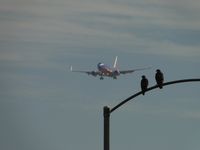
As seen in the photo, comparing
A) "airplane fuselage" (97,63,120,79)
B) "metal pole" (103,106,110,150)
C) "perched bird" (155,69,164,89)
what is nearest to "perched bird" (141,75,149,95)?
"perched bird" (155,69,164,89)

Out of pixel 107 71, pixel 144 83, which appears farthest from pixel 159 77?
pixel 107 71

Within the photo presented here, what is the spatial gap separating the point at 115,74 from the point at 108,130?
14807 cm

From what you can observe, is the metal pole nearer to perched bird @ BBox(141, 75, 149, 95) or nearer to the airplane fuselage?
perched bird @ BBox(141, 75, 149, 95)

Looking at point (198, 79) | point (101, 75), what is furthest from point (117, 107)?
point (101, 75)

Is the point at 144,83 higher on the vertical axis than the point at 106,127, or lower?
higher

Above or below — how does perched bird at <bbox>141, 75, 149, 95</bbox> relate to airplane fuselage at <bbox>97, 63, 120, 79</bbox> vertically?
below

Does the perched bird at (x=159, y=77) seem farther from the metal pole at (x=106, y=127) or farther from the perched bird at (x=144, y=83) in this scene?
the metal pole at (x=106, y=127)

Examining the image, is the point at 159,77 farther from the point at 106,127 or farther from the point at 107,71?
the point at 107,71

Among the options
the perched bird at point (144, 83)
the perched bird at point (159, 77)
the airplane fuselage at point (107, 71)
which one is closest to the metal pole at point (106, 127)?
the perched bird at point (144, 83)

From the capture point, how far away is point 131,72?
191375 mm

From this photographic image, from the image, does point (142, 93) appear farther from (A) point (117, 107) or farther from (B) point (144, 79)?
(B) point (144, 79)

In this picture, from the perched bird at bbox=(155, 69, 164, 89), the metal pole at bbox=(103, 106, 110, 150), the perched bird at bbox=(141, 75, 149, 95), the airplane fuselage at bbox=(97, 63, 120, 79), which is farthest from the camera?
the airplane fuselage at bbox=(97, 63, 120, 79)

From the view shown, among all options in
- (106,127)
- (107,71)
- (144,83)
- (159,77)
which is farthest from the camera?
(107,71)

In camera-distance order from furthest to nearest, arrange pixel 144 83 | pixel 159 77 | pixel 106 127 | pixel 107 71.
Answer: pixel 107 71 → pixel 159 77 → pixel 144 83 → pixel 106 127
